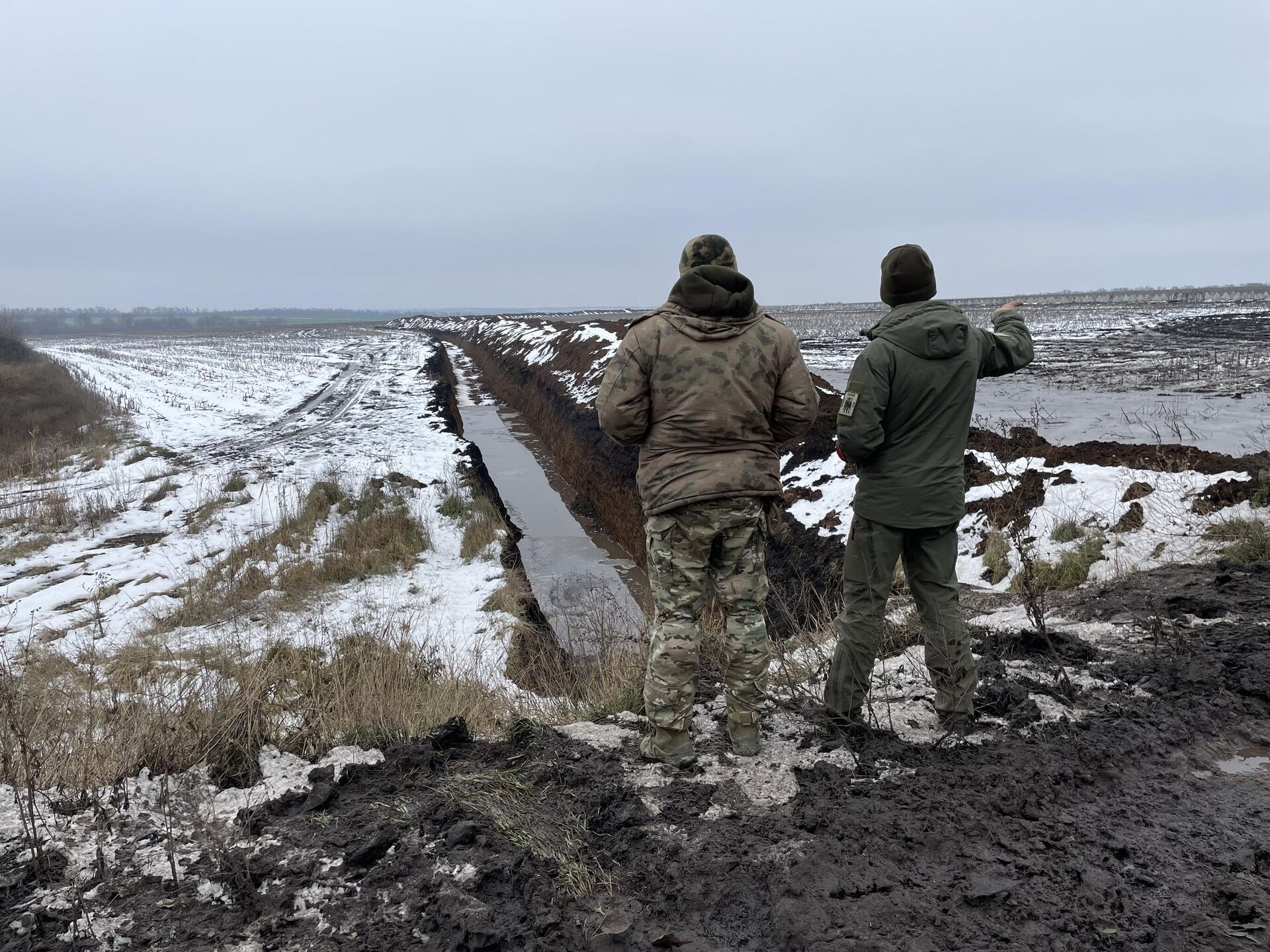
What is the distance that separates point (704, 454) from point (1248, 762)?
2.29 metres

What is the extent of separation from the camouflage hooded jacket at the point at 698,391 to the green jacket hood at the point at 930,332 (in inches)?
19.6

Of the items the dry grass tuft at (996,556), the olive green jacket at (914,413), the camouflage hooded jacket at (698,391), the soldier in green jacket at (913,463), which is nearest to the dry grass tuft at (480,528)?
the dry grass tuft at (996,556)

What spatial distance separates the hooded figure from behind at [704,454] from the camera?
2.82m

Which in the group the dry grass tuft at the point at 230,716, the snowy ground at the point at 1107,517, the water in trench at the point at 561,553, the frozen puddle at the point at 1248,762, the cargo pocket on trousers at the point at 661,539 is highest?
the cargo pocket on trousers at the point at 661,539

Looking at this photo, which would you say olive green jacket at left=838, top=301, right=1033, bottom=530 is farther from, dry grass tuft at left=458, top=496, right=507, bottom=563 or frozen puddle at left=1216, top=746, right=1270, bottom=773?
dry grass tuft at left=458, top=496, right=507, bottom=563

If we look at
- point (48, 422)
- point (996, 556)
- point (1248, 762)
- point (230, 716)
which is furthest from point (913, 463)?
point (48, 422)

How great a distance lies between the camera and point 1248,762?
8.75ft

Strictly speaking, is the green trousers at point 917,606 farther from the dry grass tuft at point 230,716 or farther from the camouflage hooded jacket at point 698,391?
the dry grass tuft at point 230,716

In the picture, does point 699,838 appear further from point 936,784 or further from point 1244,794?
point 1244,794

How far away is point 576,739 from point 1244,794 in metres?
2.45

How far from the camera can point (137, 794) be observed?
9.20ft

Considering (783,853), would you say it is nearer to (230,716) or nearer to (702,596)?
(702,596)

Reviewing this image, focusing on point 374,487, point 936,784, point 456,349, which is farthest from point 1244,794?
point 456,349

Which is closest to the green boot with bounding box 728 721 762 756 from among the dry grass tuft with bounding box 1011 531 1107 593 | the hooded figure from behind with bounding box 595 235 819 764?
the hooded figure from behind with bounding box 595 235 819 764
